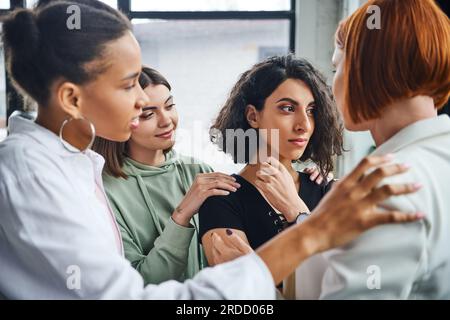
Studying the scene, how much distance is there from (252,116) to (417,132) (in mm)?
542

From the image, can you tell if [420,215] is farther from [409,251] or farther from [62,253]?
[62,253]

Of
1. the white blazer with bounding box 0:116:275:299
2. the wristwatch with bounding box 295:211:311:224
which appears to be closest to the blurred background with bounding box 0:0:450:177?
the wristwatch with bounding box 295:211:311:224

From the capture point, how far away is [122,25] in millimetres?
835

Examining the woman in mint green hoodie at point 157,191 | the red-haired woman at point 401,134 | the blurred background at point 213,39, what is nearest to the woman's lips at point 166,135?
the woman in mint green hoodie at point 157,191

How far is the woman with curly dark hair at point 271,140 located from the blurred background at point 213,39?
33.6 inches

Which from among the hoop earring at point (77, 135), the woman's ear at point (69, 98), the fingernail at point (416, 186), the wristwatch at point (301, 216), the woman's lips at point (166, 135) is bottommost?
the wristwatch at point (301, 216)

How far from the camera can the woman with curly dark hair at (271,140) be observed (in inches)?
42.8

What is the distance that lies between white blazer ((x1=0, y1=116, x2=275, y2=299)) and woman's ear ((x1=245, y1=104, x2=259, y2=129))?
567mm

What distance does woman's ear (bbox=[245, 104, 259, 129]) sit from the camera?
1222 millimetres

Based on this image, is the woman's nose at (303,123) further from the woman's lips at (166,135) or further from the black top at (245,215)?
the woman's lips at (166,135)

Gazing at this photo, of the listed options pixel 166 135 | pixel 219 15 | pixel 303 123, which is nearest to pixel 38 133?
pixel 166 135

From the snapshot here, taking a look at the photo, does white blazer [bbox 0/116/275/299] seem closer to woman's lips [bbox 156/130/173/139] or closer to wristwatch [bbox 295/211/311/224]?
wristwatch [bbox 295/211/311/224]

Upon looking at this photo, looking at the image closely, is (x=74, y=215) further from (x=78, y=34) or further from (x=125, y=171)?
(x=125, y=171)
